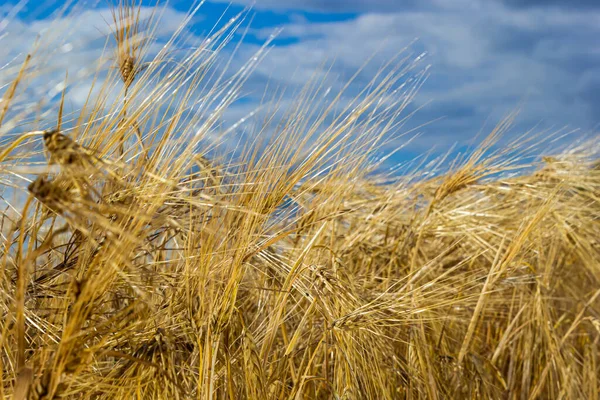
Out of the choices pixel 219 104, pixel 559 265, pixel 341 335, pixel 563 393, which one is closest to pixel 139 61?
pixel 219 104

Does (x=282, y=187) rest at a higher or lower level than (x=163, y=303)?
higher

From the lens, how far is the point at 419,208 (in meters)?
2.05

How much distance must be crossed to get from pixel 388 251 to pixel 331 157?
29.7 inches

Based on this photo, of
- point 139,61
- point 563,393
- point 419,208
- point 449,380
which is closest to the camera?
point 139,61

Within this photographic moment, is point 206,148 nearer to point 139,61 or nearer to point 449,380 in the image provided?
point 139,61

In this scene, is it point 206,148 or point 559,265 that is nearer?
point 206,148

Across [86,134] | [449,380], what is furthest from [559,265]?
[86,134]

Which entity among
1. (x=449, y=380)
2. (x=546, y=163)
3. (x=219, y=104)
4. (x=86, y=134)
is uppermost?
(x=546, y=163)

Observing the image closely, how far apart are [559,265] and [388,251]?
844mm

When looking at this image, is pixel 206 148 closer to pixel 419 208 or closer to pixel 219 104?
pixel 219 104

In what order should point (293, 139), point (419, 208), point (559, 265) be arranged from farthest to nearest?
1. point (559, 265)
2. point (419, 208)
3. point (293, 139)

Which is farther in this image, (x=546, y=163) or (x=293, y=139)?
(x=546, y=163)

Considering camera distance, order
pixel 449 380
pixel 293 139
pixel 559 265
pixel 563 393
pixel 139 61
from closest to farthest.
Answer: pixel 293 139 → pixel 139 61 → pixel 449 380 → pixel 563 393 → pixel 559 265

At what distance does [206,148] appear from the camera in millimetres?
1128
